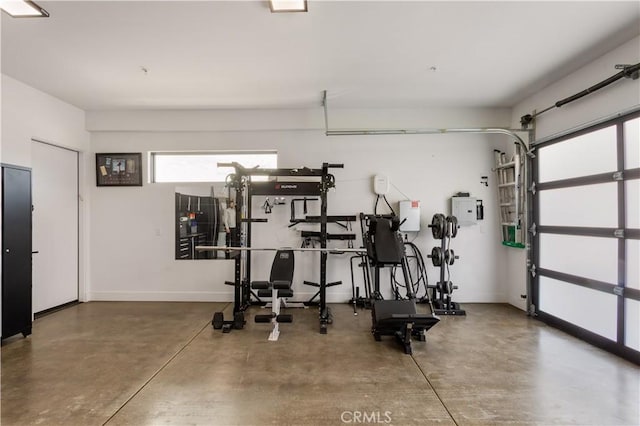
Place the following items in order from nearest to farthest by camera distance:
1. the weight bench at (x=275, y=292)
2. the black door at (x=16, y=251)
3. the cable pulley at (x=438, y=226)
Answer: the black door at (x=16, y=251) → the weight bench at (x=275, y=292) → the cable pulley at (x=438, y=226)

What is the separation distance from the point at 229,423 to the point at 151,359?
1.43 meters

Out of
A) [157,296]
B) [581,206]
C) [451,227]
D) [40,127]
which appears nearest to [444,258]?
[451,227]

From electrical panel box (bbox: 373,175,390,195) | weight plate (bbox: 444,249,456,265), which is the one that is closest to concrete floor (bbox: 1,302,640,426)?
weight plate (bbox: 444,249,456,265)

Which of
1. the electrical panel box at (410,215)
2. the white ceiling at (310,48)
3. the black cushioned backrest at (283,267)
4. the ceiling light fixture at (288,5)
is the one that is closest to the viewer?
the ceiling light fixture at (288,5)

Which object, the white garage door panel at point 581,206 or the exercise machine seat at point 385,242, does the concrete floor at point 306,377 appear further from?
the white garage door panel at point 581,206

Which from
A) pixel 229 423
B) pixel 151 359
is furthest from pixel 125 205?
pixel 229 423

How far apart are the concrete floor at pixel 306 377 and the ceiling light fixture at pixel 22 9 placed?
3286 mm

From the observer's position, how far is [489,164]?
190 inches

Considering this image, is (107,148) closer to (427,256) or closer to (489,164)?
(427,256)

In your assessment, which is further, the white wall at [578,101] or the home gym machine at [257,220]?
the home gym machine at [257,220]

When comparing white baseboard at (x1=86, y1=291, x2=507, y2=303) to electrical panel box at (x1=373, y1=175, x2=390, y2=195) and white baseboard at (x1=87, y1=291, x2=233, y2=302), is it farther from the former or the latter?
electrical panel box at (x1=373, y1=175, x2=390, y2=195)

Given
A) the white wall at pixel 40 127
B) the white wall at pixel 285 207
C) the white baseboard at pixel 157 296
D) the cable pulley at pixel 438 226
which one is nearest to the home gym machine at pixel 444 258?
the cable pulley at pixel 438 226

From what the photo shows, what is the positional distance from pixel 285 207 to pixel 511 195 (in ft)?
12.3

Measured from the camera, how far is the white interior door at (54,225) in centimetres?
418
